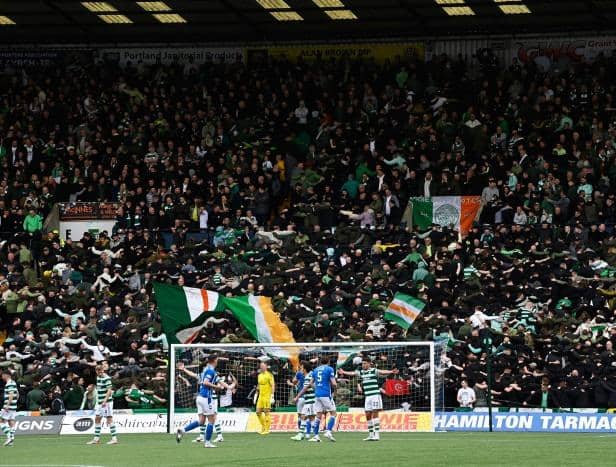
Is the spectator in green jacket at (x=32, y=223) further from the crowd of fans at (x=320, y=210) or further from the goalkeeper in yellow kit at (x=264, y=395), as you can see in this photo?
the goalkeeper in yellow kit at (x=264, y=395)

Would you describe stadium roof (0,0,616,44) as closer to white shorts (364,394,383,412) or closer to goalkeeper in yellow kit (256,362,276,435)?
goalkeeper in yellow kit (256,362,276,435)

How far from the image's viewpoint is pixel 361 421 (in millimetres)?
35500

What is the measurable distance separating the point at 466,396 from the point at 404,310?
4.71 meters

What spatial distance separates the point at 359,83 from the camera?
50688 millimetres

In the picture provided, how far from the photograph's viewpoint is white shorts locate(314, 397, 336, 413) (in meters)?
30.6

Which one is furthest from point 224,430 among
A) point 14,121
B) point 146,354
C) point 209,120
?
point 14,121

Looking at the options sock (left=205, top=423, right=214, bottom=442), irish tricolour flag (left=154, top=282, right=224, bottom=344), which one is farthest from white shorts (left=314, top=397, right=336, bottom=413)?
irish tricolour flag (left=154, top=282, right=224, bottom=344)

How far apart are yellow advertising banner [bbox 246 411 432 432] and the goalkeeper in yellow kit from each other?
54.2 inches

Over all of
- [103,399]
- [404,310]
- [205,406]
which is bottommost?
[103,399]

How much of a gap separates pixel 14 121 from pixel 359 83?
1367 centimetres

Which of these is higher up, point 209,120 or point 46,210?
point 209,120

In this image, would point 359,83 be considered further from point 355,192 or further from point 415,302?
point 415,302

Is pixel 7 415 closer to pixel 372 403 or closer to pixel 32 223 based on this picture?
pixel 372 403

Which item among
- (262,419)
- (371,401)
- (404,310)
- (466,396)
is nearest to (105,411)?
(262,419)
